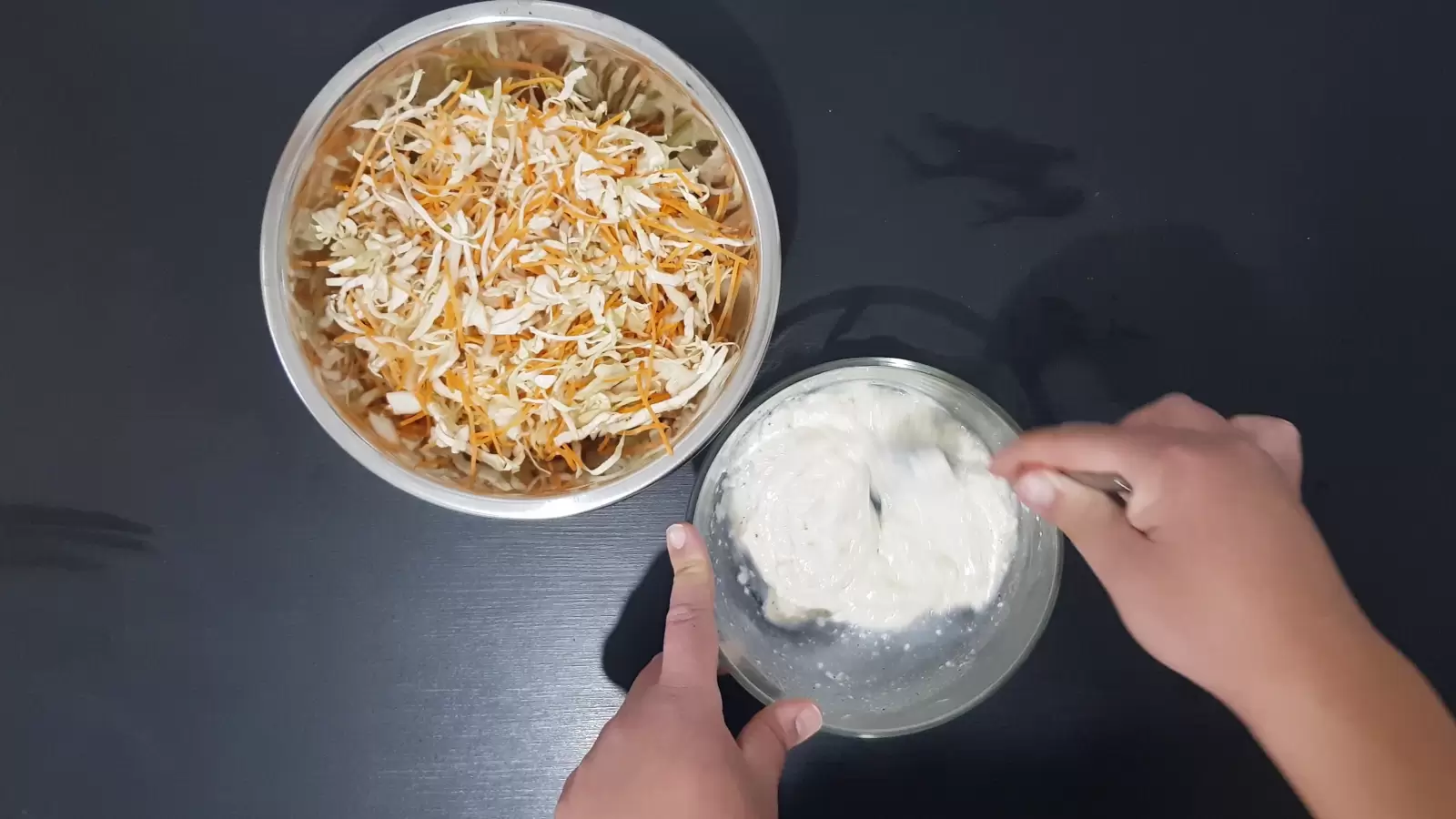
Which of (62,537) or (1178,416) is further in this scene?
(62,537)

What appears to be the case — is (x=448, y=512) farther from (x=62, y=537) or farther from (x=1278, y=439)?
(x=1278, y=439)

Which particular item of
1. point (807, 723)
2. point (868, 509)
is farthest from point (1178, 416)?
point (807, 723)

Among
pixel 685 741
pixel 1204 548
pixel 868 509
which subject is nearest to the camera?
pixel 1204 548

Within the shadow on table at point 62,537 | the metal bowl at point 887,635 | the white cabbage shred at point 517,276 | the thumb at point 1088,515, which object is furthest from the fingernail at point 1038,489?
the shadow on table at point 62,537

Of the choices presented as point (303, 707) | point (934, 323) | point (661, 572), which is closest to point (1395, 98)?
point (934, 323)

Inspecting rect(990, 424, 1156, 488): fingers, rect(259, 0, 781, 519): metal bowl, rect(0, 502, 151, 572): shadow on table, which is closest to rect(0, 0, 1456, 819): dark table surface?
rect(0, 502, 151, 572): shadow on table

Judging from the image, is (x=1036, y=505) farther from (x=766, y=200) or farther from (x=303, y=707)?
(x=303, y=707)
